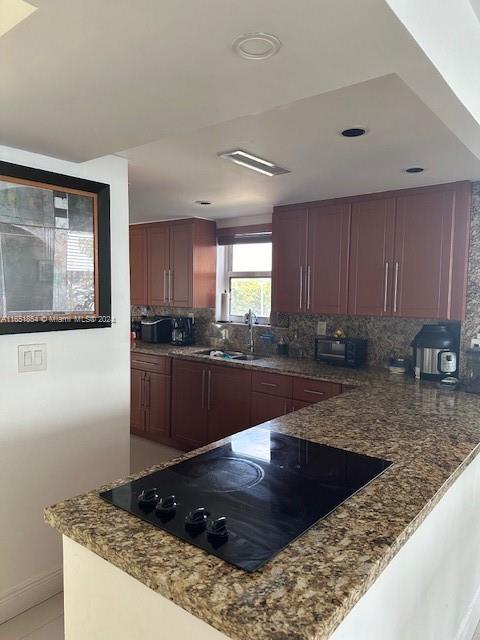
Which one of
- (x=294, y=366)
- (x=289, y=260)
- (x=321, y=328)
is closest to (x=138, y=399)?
(x=294, y=366)

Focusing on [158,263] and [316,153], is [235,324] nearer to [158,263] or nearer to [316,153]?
[158,263]

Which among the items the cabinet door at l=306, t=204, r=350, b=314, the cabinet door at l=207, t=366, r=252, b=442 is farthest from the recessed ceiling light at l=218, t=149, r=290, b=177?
the cabinet door at l=207, t=366, r=252, b=442

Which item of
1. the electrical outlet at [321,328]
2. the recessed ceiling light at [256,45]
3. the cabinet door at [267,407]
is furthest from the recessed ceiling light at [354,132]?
the electrical outlet at [321,328]

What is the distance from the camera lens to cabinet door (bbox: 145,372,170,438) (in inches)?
164

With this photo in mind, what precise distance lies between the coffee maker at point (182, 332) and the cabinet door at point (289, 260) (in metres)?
1.20

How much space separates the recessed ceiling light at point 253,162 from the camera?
2.37m

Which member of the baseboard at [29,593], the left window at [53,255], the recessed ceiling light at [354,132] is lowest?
the baseboard at [29,593]

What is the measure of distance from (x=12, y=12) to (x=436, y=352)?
2.91 meters

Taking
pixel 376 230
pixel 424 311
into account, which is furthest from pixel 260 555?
pixel 376 230

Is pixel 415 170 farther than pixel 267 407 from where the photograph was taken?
No

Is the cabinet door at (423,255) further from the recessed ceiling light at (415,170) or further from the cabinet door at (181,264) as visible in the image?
the cabinet door at (181,264)

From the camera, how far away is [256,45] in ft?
3.51

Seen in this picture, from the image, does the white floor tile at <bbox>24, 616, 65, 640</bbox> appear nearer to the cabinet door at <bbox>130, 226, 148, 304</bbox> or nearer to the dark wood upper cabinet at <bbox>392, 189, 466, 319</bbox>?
the dark wood upper cabinet at <bbox>392, 189, 466, 319</bbox>

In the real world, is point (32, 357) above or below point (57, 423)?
above
